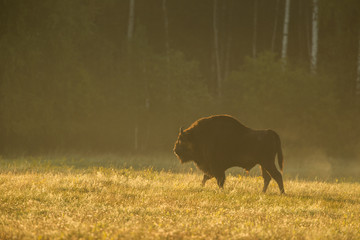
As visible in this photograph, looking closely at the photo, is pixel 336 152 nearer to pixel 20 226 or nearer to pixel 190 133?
pixel 190 133

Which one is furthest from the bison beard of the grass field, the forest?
the forest

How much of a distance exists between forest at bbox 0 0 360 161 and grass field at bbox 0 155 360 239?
1012cm

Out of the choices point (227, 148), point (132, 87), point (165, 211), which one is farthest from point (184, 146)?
point (132, 87)

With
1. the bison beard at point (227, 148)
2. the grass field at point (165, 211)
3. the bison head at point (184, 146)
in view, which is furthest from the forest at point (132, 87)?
the bison beard at point (227, 148)

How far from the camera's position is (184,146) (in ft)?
35.7

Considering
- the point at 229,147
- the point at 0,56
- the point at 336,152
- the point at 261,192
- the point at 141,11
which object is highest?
the point at 141,11

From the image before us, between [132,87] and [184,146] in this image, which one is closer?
[184,146]

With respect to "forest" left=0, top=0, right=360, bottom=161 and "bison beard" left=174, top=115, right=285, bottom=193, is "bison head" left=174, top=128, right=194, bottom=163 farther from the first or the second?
"forest" left=0, top=0, right=360, bottom=161

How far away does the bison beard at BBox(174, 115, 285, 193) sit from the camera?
402 inches

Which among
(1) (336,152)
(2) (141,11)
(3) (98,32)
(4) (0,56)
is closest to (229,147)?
(4) (0,56)

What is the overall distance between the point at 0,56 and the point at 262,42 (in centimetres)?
2271

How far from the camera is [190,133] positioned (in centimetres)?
1085

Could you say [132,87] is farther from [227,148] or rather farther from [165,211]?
[165,211]

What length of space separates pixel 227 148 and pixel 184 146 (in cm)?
108
